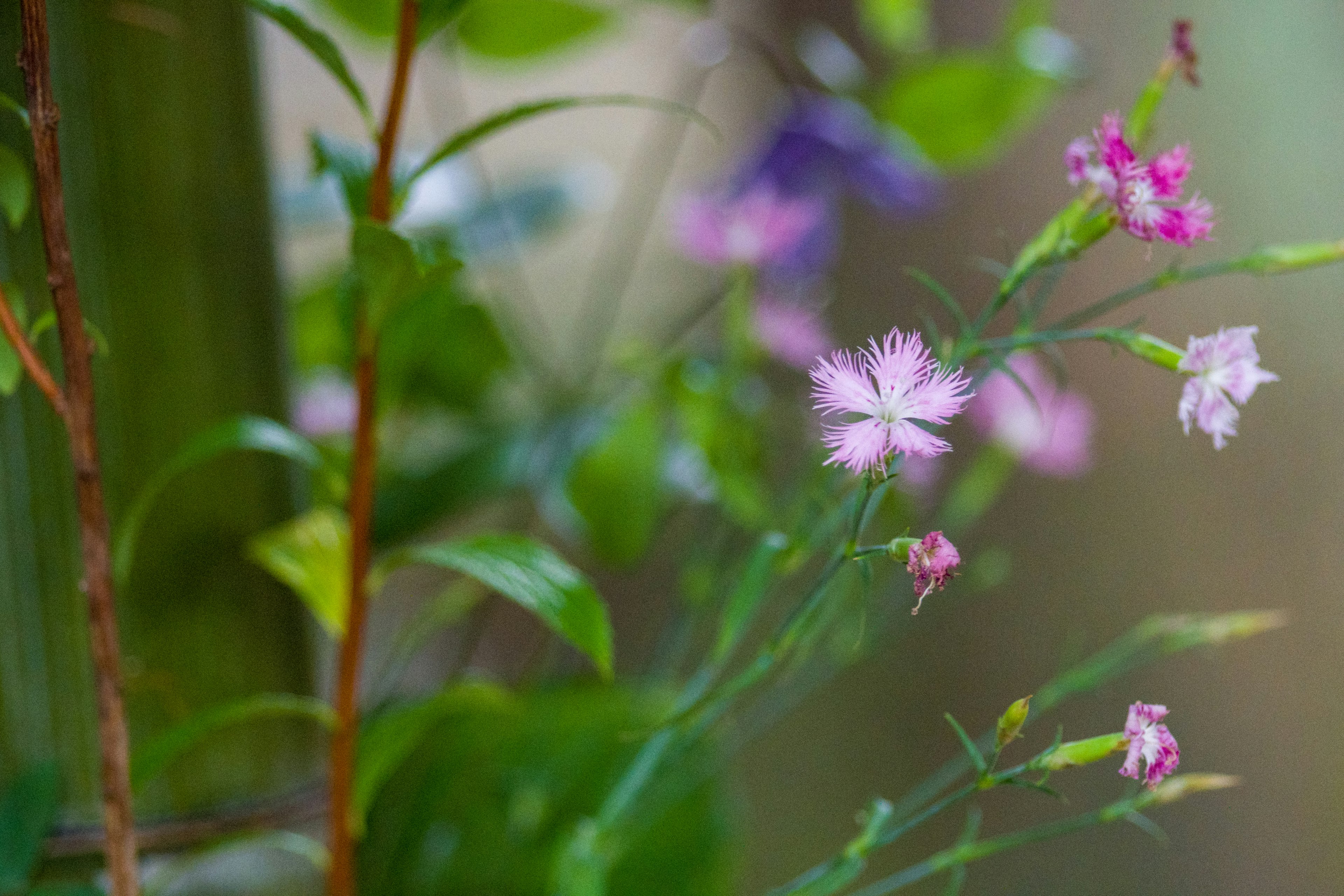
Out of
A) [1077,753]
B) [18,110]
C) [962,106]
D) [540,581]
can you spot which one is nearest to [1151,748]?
[1077,753]

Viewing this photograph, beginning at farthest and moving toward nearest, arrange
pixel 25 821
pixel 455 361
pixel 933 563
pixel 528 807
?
pixel 455 361
pixel 528 807
pixel 25 821
pixel 933 563

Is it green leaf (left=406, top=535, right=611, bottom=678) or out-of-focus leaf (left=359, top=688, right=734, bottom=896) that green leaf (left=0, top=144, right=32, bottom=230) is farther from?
out-of-focus leaf (left=359, top=688, right=734, bottom=896)

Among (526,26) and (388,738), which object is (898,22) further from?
(388,738)

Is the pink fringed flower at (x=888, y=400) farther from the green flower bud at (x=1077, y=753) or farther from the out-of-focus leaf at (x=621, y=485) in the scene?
the out-of-focus leaf at (x=621, y=485)

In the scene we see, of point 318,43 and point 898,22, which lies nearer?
point 318,43

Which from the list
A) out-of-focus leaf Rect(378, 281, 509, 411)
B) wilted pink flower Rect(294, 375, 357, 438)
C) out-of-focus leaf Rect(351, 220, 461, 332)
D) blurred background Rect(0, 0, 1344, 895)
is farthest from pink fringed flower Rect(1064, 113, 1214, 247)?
wilted pink flower Rect(294, 375, 357, 438)

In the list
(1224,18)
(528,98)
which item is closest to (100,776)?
(1224,18)

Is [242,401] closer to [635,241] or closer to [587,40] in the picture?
[587,40]
